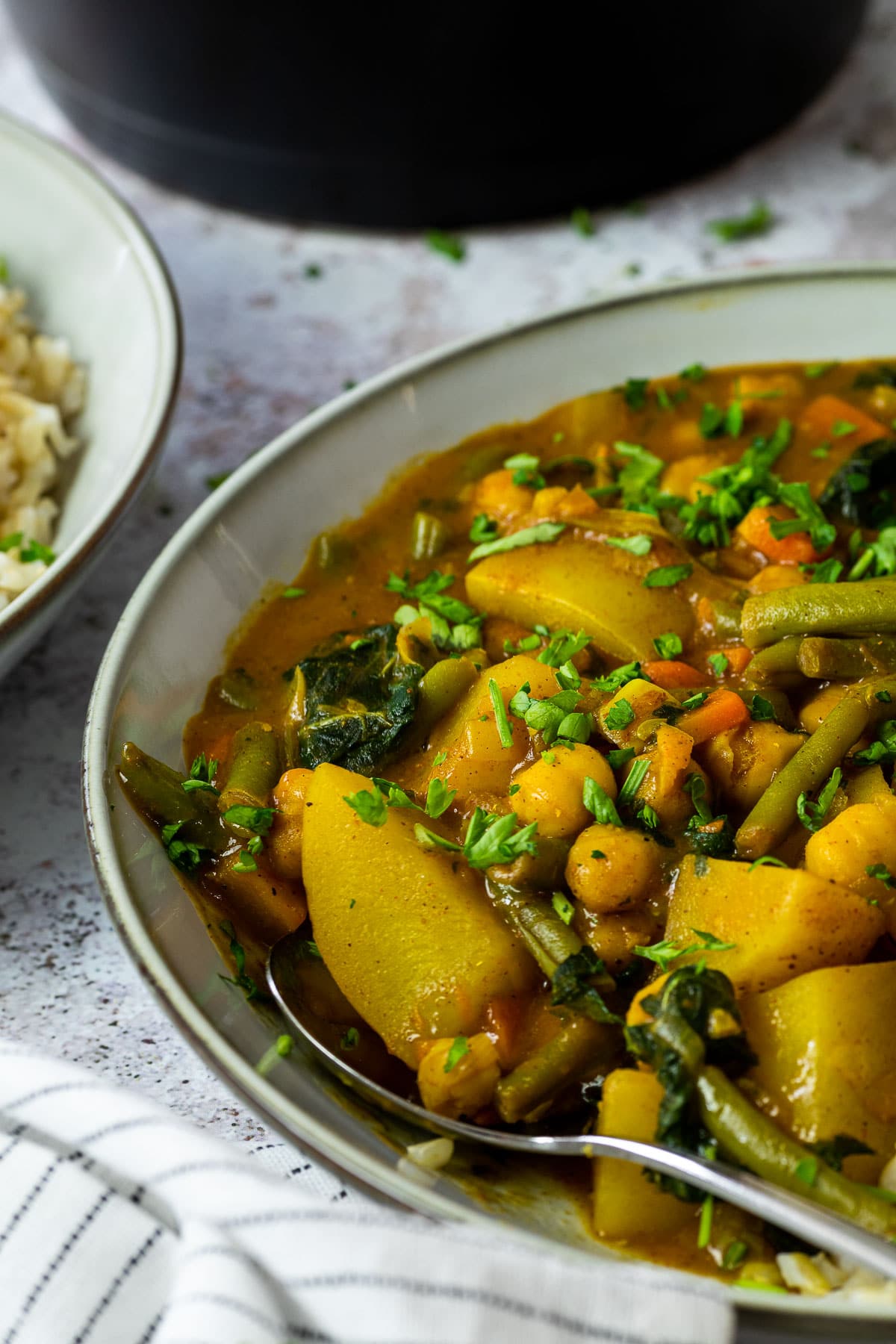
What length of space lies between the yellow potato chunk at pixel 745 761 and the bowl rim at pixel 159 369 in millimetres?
1258

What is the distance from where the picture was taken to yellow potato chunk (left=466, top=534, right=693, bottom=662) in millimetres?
2607

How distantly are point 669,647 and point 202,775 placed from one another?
2.94 ft

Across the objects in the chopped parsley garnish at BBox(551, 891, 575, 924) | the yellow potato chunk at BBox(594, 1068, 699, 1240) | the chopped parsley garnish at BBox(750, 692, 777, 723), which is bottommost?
the yellow potato chunk at BBox(594, 1068, 699, 1240)

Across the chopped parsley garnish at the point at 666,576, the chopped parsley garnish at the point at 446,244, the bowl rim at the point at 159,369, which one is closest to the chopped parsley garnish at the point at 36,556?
the bowl rim at the point at 159,369

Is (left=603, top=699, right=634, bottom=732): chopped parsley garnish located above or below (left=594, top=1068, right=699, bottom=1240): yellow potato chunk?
above

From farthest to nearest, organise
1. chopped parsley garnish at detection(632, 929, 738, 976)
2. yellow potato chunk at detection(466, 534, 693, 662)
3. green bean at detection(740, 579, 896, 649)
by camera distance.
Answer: yellow potato chunk at detection(466, 534, 693, 662)
green bean at detection(740, 579, 896, 649)
chopped parsley garnish at detection(632, 929, 738, 976)

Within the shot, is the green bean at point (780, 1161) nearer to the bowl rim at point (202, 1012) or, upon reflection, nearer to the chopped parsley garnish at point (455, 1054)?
the bowl rim at point (202, 1012)

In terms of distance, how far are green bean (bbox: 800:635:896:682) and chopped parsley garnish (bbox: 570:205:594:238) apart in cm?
225

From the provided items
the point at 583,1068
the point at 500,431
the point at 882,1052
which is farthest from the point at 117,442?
the point at 882,1052

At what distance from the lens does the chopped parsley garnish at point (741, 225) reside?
14.0ft

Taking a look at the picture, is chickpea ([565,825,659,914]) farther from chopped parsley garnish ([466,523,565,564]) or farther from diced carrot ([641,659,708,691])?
chopped parsley garnish ([466,523,565,564])

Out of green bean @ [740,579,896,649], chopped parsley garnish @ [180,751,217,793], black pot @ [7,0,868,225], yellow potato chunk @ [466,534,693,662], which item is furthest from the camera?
black pot @ [7,0,868,225]

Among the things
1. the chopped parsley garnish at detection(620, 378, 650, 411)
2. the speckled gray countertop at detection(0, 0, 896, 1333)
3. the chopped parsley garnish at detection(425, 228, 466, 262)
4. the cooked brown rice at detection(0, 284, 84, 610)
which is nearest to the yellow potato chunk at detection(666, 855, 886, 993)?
the speckled gray countertop at detection(0, 0, 896, 1333)

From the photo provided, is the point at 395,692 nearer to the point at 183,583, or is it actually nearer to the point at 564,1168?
the point at 183,583
